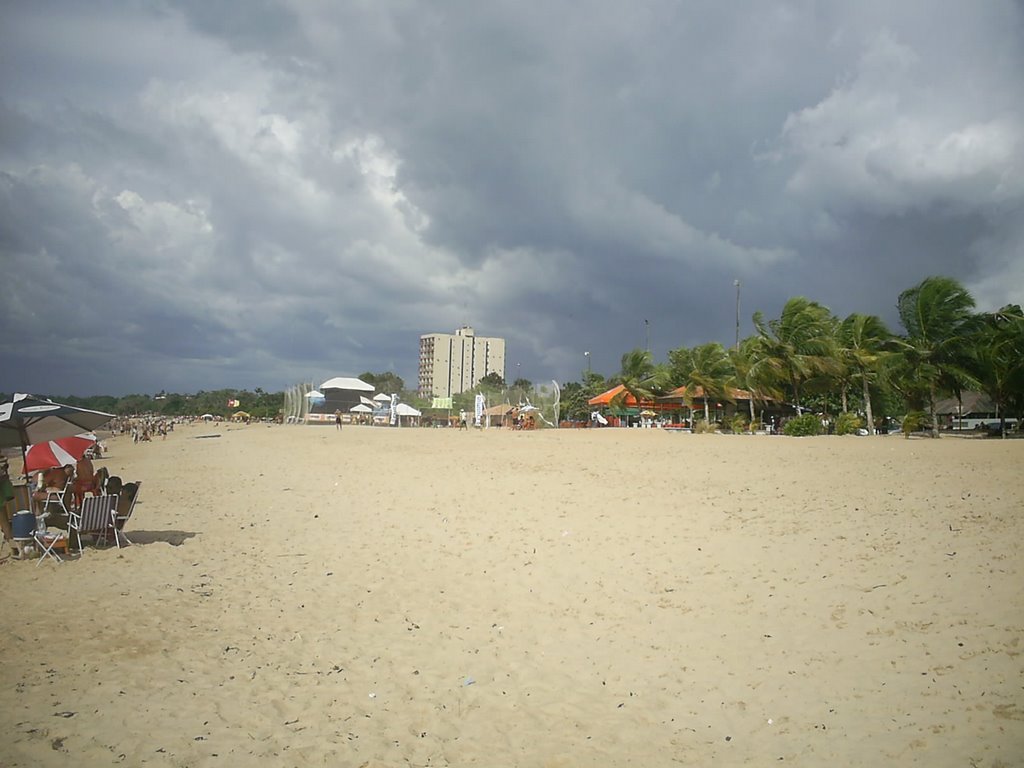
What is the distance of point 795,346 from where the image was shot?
29484mm

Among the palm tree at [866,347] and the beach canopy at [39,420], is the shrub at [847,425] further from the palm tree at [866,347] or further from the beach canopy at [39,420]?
the beach canopy at [39,420]

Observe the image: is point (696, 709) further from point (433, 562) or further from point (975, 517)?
point (975, 517)

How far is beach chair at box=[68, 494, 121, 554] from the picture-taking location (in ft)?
25.2

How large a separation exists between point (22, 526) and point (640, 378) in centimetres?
4440

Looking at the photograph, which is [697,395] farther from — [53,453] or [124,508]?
[124,508]

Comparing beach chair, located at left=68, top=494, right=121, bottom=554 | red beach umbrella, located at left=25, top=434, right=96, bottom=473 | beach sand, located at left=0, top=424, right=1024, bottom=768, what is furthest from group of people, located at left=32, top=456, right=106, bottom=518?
red beach umbrella, located at left=25, top=434, right=96, bottom=473

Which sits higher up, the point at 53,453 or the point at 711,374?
the point at 711,374

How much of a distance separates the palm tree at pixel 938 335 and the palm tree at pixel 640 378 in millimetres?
21040

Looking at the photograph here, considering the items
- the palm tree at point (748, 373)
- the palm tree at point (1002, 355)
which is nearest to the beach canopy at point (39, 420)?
the palm tree at point (1002, 355)

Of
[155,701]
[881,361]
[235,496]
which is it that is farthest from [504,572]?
[881,361]

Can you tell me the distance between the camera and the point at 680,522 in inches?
352

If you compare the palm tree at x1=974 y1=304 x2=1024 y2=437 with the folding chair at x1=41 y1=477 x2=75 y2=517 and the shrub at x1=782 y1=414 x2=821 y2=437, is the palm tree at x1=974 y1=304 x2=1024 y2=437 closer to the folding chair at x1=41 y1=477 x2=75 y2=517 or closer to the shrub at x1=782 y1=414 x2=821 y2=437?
the shrub at x1=782 y1=414 x2=821 y2=437

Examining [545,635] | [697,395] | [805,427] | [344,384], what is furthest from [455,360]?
[545,635]

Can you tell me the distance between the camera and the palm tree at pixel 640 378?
44.6 m
